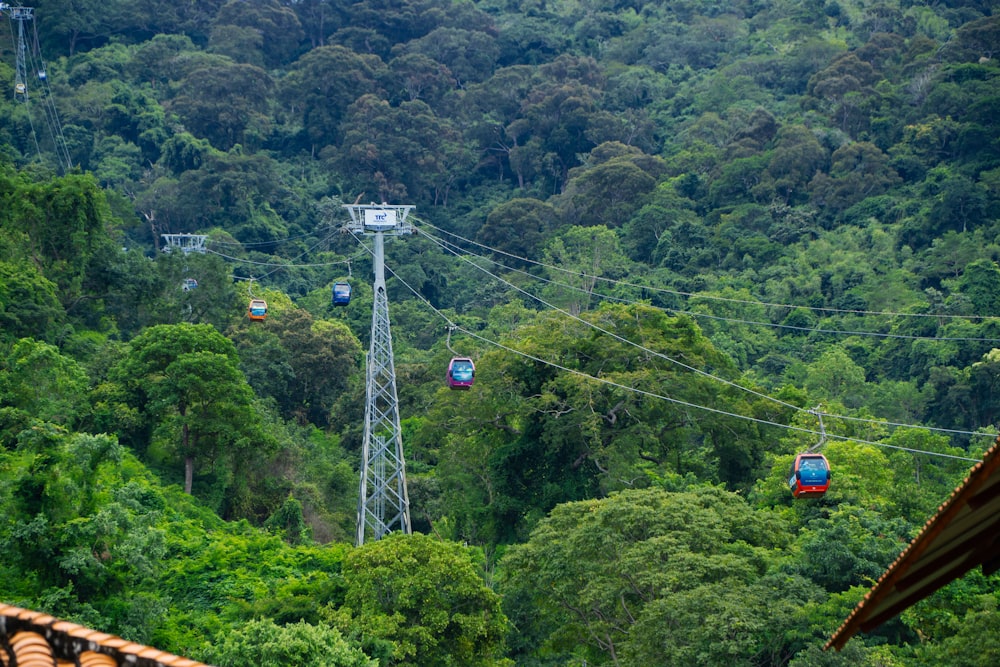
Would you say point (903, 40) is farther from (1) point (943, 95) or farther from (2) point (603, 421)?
(2) point (603, 421)

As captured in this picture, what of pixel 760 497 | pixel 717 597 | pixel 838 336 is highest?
pixel 717 597

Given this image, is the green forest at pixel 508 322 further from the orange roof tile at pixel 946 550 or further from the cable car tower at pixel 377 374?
the orange roof tile at pixel 946 550

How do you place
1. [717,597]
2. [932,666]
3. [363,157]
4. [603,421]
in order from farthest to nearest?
[363,157] → [603,421] → [717,597] → [932,666]

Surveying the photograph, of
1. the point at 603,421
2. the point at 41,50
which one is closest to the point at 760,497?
the point at 603,421

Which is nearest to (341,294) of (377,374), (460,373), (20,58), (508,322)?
(377,374)

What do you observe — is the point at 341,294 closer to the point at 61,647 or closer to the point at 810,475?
the point at 810,475

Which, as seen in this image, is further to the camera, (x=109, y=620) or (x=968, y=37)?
(x=968, y=37)
